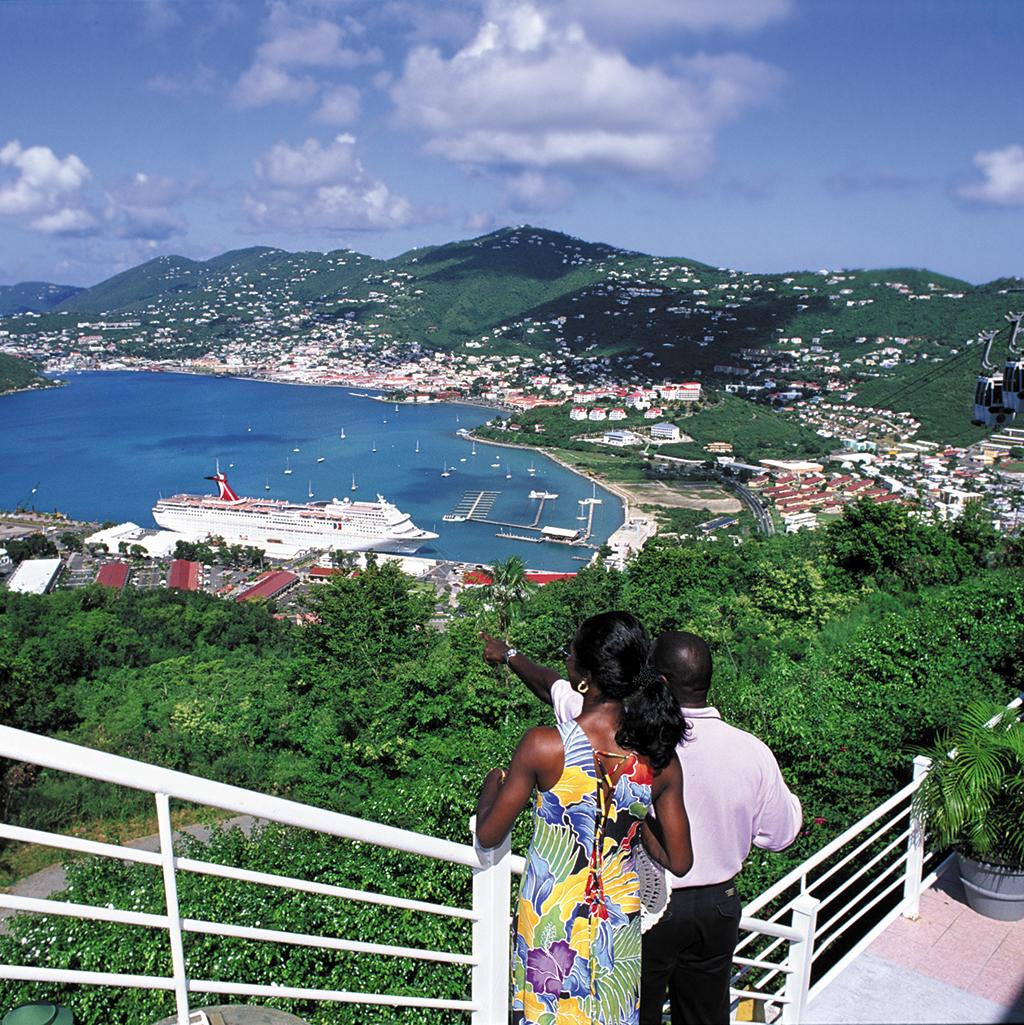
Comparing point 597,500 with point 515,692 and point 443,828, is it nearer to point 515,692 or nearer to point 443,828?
point 515,692

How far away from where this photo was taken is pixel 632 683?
1065mm

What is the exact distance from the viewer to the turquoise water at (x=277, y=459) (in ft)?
98.4

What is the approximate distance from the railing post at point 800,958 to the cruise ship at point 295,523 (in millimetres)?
25089

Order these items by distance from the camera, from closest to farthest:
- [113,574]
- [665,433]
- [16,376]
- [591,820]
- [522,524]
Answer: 1. [591,820]
2. [113,574]
3. [522,524]
4. [665,433]
5. [16,376]

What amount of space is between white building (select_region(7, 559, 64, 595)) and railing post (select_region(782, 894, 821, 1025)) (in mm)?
21647

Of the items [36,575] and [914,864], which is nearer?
[914,864]

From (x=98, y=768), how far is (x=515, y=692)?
207 inches

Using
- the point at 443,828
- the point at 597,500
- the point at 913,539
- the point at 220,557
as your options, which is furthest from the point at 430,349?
the point at 443,828

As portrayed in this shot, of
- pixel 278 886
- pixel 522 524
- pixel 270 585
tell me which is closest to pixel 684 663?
pixel 278 886

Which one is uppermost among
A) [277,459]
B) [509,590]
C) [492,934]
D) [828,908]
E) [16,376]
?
[492,934]

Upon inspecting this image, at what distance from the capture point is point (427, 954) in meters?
1.04

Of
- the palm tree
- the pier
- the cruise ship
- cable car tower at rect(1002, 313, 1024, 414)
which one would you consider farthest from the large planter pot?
the cruise ship

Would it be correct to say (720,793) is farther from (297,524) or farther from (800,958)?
(297,524)

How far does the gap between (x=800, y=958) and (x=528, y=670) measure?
30.8 inches
